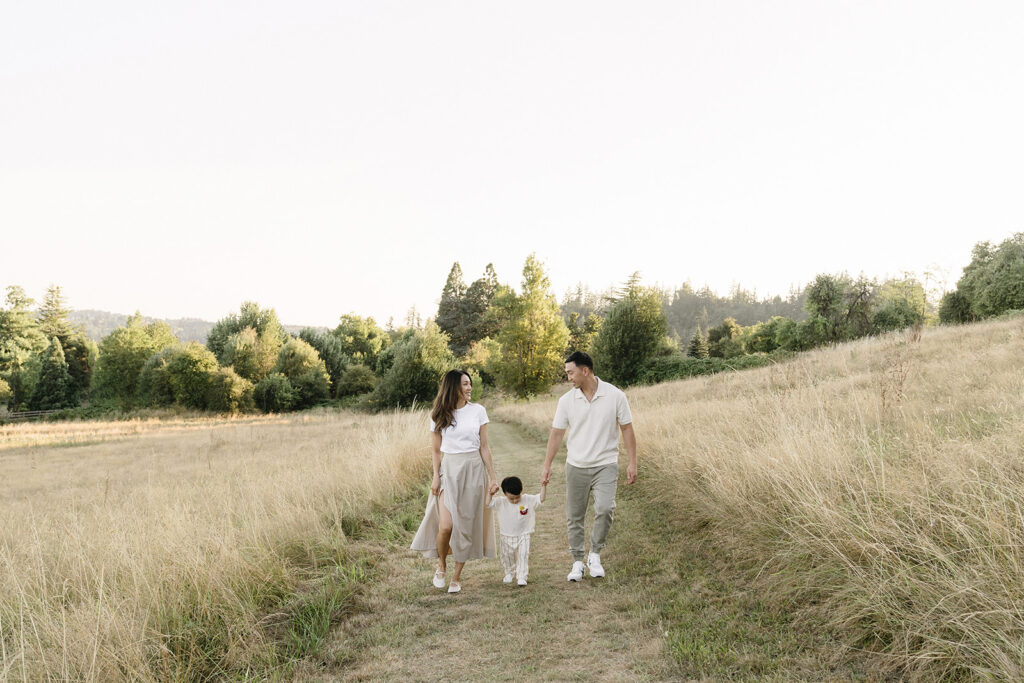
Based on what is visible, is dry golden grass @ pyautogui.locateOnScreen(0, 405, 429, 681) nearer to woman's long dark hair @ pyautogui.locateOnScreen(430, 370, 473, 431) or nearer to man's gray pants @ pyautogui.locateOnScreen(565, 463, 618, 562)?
woman's long dark hair @ pyautogui.locateOnScreen(430, 370, 473, 431)

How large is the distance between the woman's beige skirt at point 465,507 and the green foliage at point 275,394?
2051 inches

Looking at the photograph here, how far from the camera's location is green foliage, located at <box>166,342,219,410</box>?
52156 mm

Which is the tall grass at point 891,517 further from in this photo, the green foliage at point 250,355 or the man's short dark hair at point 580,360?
the green foliage at point 250,355

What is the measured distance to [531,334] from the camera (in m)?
31.0

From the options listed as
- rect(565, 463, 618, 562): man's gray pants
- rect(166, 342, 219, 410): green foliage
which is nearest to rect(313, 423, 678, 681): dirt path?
rect(565, 463, 618, 562): man's gray pants

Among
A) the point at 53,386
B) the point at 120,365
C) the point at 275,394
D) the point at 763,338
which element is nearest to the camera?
the point at 275,394

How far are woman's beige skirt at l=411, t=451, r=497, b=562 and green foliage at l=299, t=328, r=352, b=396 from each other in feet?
199

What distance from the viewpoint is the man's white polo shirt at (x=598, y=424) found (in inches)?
202

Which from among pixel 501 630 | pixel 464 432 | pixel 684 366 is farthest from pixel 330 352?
pixel 501 630

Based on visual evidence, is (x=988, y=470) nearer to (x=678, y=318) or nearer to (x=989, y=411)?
(x=989, y=411)

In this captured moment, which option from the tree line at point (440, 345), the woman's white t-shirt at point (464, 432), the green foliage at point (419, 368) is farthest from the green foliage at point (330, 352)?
the woman's white t-shirt at point (464, 432)

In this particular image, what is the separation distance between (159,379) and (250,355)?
8.87 m

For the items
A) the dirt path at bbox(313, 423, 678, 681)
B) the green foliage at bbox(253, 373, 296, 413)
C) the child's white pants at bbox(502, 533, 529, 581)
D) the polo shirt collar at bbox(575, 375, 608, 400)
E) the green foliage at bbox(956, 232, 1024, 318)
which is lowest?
the green foliage at bbox(253, 373, 296, 413)

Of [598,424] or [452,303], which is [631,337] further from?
[452,303]
